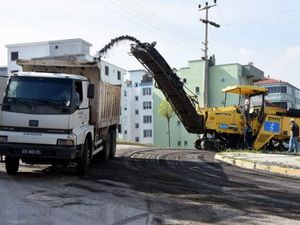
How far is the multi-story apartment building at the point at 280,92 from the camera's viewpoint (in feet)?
276

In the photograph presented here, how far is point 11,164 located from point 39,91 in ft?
6.52

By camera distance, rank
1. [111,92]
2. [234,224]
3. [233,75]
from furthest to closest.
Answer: [233,75], [111,92], [234,224]

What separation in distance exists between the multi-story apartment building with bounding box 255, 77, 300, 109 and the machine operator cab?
59252 millimetres

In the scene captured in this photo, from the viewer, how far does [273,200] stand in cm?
999

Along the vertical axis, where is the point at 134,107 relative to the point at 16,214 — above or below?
above

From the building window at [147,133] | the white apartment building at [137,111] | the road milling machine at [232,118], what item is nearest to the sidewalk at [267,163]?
the road milling machine at [232,118]

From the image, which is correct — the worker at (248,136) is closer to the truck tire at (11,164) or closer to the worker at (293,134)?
the worker at (293,134)

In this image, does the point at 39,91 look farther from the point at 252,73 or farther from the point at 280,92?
the point at 280,92

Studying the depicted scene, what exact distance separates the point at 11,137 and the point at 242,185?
18.2ft

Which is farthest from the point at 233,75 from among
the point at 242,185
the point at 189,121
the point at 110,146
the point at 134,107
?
the point at 242,185

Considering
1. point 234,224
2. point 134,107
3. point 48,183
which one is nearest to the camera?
point 234,224

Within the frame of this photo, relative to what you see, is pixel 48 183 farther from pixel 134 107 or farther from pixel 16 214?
pixel 134 107

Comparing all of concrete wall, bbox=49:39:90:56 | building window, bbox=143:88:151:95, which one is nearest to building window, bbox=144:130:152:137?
building window, bbox=143:88:151:95

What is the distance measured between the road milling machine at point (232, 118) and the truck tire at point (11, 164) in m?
11.3
